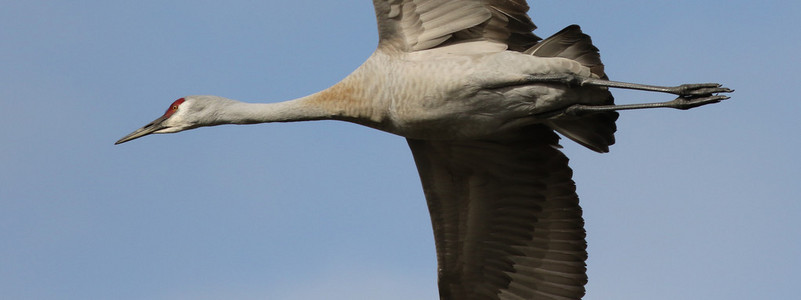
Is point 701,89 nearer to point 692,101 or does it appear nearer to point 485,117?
point 692,101

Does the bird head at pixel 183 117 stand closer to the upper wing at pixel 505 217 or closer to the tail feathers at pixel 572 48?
the upper wing at pixel 505 217

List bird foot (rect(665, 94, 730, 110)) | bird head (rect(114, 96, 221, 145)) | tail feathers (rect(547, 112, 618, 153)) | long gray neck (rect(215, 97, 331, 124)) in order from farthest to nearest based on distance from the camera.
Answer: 1. bird head (rect(114, 96, 221, 145))
2. tail feathers (rect(547, 112, 618, 153))
3. long gray neck (rect(215, 97, 331, 124))
4. bird foot (rect(665, 94, 730, 110))

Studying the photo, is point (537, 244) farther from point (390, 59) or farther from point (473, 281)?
point (390, 59)

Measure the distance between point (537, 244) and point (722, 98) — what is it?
99.8 inches

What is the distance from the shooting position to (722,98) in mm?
12055

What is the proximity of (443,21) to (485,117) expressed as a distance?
100 centimetres

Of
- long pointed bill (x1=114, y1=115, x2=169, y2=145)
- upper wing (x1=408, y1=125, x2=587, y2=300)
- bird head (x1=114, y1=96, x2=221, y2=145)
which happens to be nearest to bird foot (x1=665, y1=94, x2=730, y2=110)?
upper wing (x1=408, y1=125, x2=587, y2=300)

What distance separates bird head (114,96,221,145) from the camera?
12840 millimetres

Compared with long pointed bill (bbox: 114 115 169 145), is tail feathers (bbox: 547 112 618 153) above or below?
above

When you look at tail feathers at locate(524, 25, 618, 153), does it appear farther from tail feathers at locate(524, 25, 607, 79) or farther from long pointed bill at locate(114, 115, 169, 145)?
long pointed bill at locate(114, 115, 169, 145)

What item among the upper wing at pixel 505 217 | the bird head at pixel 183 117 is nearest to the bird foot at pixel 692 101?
the upper wing at pixel 505 217

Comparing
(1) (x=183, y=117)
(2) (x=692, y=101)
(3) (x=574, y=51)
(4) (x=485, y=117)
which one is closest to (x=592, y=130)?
(3) (x=574, y=51)

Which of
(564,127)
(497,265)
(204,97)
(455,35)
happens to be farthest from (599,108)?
(204,97)

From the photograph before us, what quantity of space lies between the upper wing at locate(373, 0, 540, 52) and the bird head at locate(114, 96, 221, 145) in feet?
6.58
